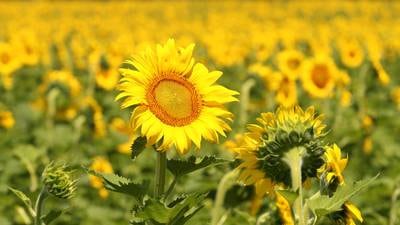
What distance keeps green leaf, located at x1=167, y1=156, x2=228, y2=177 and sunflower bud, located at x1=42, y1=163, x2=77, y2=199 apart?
0.97 ft

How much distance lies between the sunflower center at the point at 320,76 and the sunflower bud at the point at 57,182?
4199 millimetres

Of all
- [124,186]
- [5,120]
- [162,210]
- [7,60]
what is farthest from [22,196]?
[7,60]

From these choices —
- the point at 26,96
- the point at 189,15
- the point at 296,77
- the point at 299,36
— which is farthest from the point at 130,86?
the point at 189,15

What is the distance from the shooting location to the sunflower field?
2.10m

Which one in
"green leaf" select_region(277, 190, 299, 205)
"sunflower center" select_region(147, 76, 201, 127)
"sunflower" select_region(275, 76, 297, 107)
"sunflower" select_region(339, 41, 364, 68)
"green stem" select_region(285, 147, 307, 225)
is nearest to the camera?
"green leaf" select_region(277, 190, 299, 205)

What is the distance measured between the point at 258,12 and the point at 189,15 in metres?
2.07

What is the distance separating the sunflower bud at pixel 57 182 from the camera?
223 centimetres

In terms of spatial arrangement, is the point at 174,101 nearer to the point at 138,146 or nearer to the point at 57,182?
the point at 138,146

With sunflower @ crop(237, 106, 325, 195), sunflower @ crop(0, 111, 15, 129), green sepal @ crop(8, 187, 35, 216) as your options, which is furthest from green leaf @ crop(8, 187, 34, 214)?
sunflower @ crop(0, 111, 15, 129)

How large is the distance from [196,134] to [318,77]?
423 cm

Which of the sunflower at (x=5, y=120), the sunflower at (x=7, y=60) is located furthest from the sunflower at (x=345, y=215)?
the sunflower at (x=7, y=60)

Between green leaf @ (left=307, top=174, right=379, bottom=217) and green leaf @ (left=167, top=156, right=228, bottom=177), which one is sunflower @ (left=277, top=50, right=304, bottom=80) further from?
green leaf @ (left=307, top=174, right=379, bottom=217)

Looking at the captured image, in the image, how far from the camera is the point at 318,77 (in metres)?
6.23

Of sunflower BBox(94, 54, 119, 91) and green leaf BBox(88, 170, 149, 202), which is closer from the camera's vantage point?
green leaf BBox(88, 170, 149, 202)
